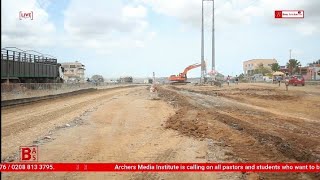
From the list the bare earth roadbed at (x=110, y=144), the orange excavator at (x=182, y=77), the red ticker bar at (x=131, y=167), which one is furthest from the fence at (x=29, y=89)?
the orange excavator at (x=182, y=77)

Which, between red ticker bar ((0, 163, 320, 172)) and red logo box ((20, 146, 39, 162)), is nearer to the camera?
red ticker bar ((0, 163, 320, 172))

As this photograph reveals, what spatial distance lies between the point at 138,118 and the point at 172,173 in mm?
11561

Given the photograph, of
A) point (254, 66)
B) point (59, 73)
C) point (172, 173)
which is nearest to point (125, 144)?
point (172, 173)

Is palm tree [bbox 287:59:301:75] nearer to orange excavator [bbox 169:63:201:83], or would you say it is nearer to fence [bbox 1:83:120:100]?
orange excavator [bbox 169:63:201:83]

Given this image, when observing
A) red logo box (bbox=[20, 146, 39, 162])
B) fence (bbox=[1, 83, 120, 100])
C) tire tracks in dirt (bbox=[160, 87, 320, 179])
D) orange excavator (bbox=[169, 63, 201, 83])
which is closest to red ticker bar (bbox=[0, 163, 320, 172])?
red logo box (bbox=[20, 146, 39, 162])

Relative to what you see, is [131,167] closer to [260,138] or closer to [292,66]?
[260,138]

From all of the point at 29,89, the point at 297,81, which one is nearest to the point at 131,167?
the point at 29,89

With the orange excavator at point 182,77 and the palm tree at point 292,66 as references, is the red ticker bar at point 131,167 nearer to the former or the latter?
the orange excavator at point 182,77

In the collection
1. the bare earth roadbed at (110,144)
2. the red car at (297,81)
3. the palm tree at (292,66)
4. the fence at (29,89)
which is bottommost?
the bare earth roadbed at (110,144)

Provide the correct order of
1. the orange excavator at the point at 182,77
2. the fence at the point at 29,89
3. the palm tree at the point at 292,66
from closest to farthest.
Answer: the fence at the point at 29,89 < the orange excavator at the point at 182,77 < the palm tree at the point at 292,66

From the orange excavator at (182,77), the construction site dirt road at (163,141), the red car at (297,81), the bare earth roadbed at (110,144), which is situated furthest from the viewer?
the orange excavator at (182,77)

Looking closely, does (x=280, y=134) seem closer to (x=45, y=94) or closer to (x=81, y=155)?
(x=81, y=155)

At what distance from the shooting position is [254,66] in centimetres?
17100

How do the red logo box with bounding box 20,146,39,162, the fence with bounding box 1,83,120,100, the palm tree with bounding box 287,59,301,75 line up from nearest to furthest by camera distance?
1. the red logo box with bounding box 20,146,39,162
2. the fence with bounding box 1,83,120,100
3. the palm tree with bounding box 287,59,301,75
